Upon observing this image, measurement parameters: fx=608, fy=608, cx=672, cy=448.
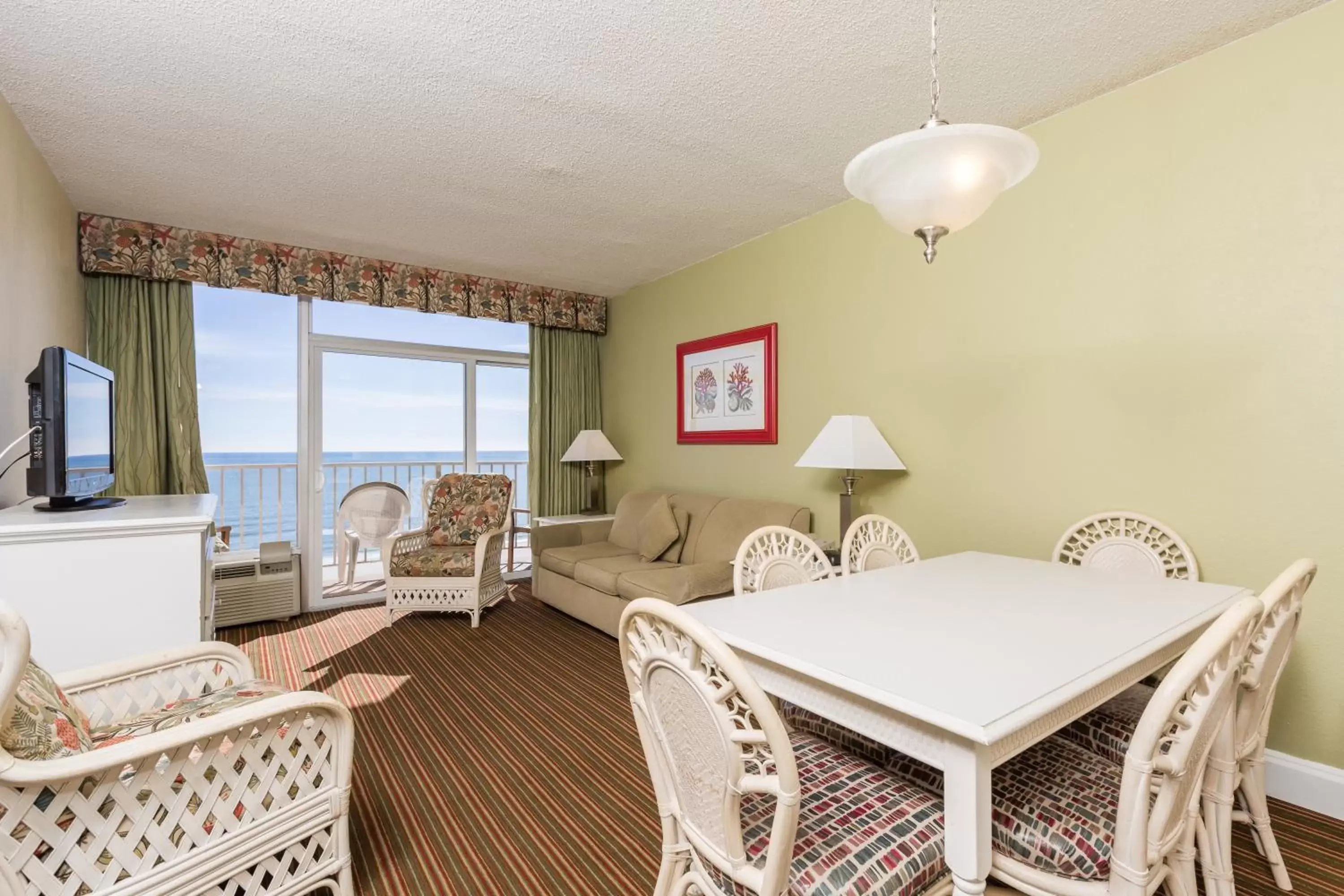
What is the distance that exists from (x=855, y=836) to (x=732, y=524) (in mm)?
2571

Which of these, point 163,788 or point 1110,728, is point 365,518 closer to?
point 163,788

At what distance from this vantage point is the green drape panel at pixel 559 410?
202 inches

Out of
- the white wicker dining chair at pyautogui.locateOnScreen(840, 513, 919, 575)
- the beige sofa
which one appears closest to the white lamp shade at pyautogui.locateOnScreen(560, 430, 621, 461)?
the beige sofa

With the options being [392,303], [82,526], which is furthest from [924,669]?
[392,303]

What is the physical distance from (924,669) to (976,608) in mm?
526

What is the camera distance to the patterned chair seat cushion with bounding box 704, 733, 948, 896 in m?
1.05

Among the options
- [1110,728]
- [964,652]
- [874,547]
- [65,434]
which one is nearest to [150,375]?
[65,434]

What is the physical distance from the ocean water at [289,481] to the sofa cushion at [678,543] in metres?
1.58

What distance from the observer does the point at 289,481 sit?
5.01m

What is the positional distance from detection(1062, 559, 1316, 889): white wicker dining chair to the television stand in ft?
10.6

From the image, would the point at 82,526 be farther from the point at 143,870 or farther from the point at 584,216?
the point at 584,216

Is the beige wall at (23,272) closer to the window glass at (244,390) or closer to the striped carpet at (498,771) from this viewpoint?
the window glass at (244,390)

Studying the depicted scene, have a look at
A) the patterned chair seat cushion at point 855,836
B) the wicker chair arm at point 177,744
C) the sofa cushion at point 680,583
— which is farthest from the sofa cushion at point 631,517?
the patterned chair seat cushion at point 855,836

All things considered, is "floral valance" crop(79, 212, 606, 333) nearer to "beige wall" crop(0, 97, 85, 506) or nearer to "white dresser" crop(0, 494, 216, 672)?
"beige wall" crop(0, 97, 85, 506)
